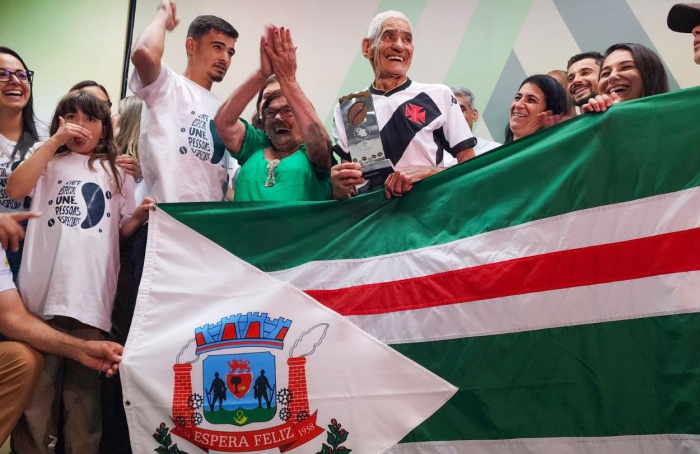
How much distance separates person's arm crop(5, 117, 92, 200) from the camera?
3.04 m

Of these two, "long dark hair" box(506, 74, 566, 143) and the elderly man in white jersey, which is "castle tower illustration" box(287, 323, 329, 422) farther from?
"long dark hair" box(506, 74, 566, 143)

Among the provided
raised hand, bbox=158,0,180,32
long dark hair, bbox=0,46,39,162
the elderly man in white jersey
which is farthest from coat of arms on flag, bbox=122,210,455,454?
raised hand, bbox=158,0,180,32

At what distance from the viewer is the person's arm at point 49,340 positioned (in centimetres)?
280

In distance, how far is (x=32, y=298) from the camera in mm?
2982

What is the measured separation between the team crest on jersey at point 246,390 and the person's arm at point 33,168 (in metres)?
1.01

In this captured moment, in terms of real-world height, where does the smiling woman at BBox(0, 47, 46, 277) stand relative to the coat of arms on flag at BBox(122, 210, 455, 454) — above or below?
above

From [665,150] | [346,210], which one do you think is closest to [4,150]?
[346,210]

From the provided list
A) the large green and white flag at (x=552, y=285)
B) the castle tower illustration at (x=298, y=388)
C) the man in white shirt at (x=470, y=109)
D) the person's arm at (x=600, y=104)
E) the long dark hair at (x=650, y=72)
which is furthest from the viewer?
the man in white shirt at (x=470, y=109)

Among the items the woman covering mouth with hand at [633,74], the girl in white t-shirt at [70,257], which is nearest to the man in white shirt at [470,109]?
the woman covering mouth with hand at [633,74]

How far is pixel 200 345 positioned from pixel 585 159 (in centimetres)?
156

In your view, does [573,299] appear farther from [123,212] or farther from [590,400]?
[123,212]

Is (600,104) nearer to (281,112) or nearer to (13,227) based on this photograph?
(281,112)

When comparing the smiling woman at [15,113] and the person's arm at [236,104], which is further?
the smiling woman at [15,113]

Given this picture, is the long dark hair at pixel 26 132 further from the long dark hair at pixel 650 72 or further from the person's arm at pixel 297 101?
the long dark hair at pixel 650 72
